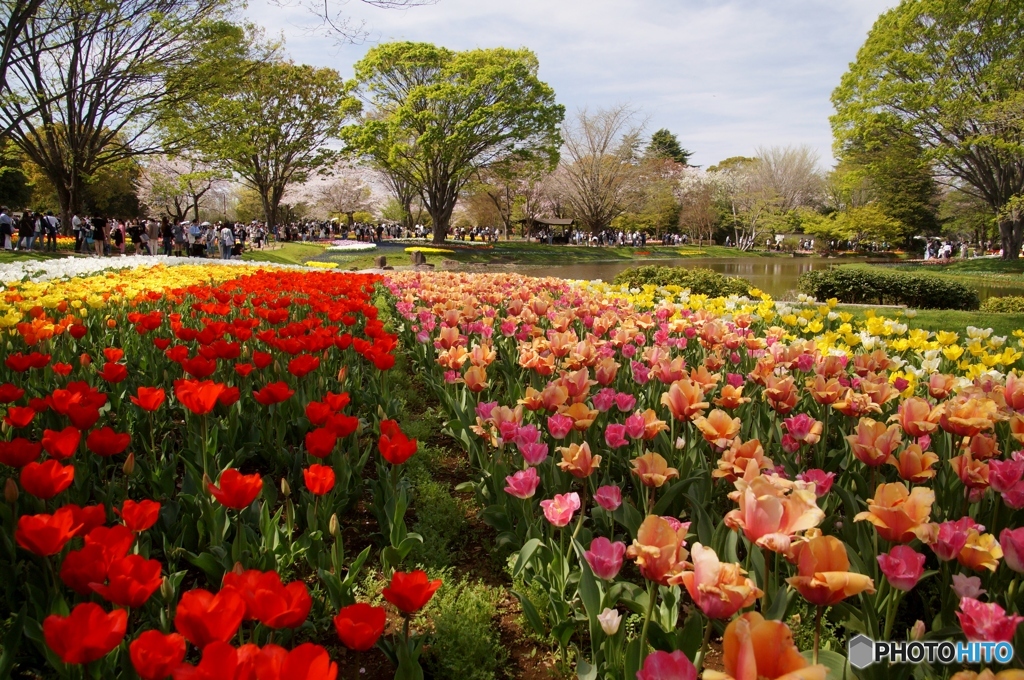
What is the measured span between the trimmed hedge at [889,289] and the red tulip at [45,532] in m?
14.7

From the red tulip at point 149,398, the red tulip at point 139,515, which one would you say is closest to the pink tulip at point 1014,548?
the red tulip at point 139,515

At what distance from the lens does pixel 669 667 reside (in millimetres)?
1078

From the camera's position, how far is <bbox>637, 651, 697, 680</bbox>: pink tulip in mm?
1068

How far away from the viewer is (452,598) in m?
2.14

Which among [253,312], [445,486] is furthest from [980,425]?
[253,312]

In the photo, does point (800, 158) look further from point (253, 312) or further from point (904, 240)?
point (253, 312)

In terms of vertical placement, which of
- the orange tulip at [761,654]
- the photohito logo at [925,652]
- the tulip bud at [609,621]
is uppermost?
the orange tulip at [761,654]

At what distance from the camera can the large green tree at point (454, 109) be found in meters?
31.6

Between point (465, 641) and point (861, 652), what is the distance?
3.47 feet

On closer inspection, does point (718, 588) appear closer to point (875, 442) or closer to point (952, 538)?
point (952, 538)

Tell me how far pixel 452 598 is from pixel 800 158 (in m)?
65.9

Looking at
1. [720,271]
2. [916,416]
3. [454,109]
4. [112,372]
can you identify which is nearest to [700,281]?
[916,416]

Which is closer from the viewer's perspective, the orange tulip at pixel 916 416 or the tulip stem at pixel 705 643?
the tulip stem at pixel 705 643

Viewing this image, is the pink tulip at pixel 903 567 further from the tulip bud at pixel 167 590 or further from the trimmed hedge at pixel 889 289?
the trimmed hedge at pixel 889 289
